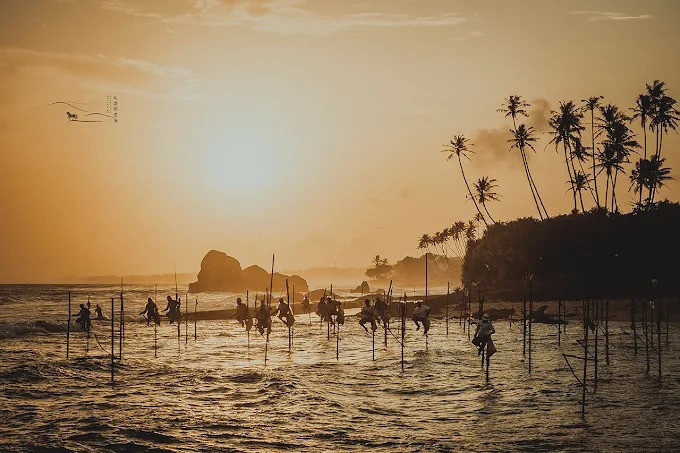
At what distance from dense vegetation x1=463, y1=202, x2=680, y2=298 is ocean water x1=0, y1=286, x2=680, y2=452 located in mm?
38592

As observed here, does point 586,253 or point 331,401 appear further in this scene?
point 586,253

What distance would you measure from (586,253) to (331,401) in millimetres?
64946

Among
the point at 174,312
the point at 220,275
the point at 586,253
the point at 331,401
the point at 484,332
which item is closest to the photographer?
the point at 331,401

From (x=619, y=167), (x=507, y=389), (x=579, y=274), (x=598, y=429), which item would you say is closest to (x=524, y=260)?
(x=579, y=274)

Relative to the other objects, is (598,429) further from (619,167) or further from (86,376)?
(619,167)

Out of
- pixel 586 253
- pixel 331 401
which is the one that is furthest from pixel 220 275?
pixel 331 401

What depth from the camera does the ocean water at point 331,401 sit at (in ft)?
57.1

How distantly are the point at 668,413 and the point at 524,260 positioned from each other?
216 ft

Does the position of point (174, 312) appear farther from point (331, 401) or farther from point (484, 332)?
point (484, 332)

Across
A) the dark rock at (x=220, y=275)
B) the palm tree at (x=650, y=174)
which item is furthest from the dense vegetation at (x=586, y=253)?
the dark rock at (x=220, y=275)

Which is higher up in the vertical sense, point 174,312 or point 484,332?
point 484,332

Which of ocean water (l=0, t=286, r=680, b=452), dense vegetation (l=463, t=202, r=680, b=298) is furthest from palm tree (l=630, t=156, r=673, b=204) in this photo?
ocean water (l=0, t=286, r=680, b=452)

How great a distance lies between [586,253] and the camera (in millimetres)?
79875

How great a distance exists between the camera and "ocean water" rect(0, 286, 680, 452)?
17.4m
